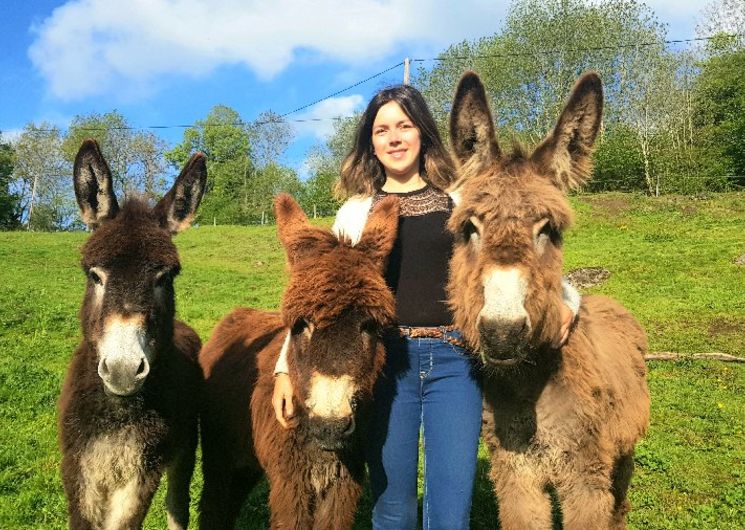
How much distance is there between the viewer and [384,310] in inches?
107

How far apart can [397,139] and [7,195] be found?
5144 cm

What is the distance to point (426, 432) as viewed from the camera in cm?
295

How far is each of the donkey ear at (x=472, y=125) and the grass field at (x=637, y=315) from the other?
3.42m

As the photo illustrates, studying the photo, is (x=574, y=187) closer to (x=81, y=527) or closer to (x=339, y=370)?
(x=339, y=370)

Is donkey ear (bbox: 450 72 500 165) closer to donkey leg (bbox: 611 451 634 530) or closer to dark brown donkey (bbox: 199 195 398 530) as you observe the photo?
dark brown donkey (bbox: 199 195 398 530)

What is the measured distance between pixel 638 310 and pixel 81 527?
12281 mm

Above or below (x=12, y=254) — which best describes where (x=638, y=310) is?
below

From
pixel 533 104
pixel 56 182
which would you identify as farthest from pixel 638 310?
pixel 56 182

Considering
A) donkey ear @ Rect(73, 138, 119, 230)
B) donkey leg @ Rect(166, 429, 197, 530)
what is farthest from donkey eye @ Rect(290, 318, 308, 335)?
donkey leg @ Rect(166, 429, 197, 530)

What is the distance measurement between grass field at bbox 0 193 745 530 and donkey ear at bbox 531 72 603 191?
336 cm

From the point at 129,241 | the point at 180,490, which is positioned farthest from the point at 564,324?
the point at 180,490

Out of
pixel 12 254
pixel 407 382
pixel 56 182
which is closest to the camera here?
pixel 407 382

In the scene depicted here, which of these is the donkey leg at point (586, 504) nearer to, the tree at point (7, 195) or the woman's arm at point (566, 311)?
the woman's arm at point (566, 311)

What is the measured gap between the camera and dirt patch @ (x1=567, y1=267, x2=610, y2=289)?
1523 centimetres
